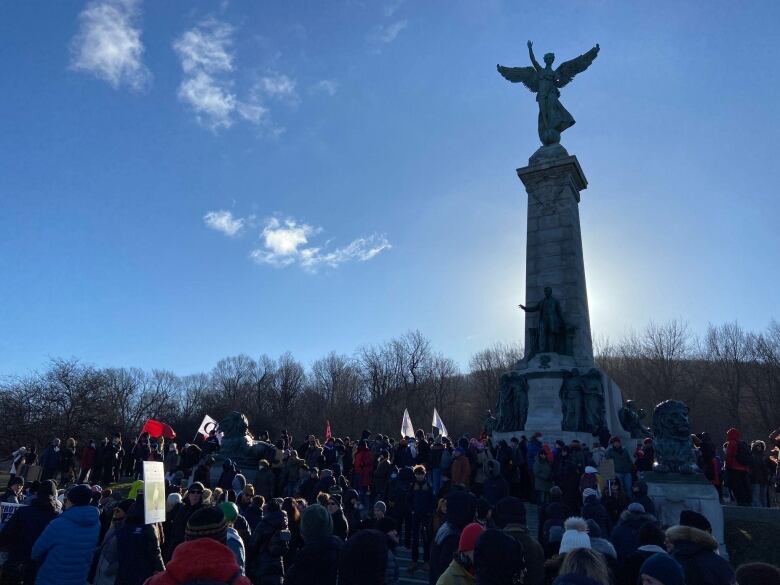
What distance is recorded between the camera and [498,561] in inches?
142

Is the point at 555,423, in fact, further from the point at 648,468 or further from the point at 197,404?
the point at 197,404

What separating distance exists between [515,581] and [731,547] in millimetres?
9378

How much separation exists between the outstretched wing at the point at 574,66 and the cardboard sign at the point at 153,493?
77.4ft

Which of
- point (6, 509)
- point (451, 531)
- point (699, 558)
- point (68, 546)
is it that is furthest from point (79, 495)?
point (699, 558)

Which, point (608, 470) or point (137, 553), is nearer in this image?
point (137, 553)

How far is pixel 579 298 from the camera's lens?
21422mm

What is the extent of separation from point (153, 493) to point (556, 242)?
18.7m

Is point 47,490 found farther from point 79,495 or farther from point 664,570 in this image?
point 664,570

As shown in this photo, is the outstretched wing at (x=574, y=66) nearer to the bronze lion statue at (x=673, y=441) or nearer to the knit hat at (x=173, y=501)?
the bronze lion statue at (x=673, y=441)

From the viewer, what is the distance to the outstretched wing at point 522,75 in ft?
82.7

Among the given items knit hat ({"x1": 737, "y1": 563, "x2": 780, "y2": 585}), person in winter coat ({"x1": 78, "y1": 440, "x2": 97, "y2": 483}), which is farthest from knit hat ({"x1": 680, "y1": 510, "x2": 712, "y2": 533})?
person in winter coat ({"x1": 78, "y1": 440, "x2": 97, "y2": 483})

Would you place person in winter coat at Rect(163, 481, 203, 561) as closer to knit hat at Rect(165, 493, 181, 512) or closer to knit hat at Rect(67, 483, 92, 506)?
knit hat at Rect(165, 493, 181, 512)

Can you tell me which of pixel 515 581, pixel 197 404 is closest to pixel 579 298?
pixel 515 581

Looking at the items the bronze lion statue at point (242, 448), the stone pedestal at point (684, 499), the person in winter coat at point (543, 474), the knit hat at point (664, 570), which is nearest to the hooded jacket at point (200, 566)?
the knit hat at point (664, 570)
